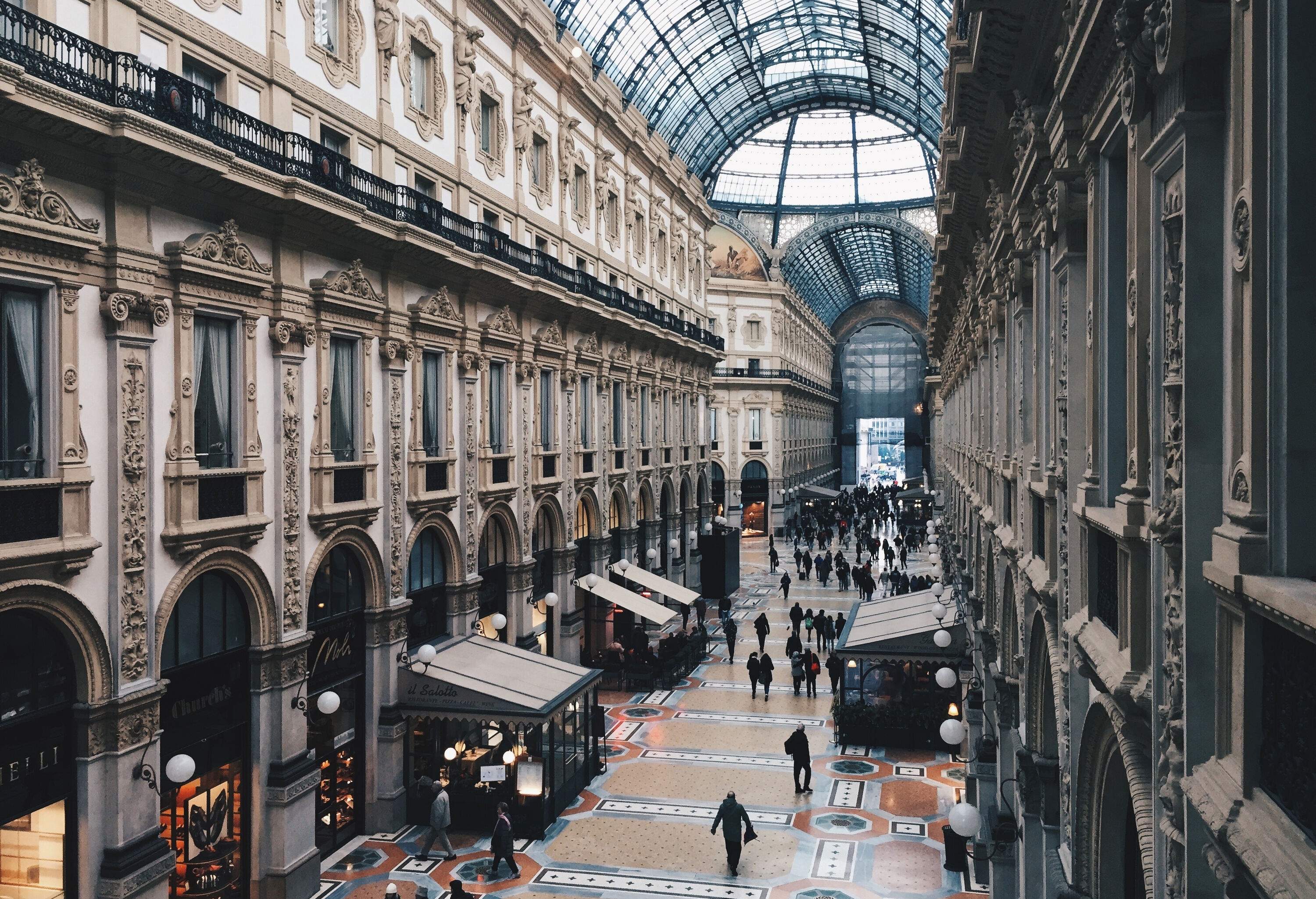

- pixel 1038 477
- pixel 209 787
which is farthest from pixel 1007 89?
pixel 209 787

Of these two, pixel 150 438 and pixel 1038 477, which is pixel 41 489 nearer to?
pixel 150 438

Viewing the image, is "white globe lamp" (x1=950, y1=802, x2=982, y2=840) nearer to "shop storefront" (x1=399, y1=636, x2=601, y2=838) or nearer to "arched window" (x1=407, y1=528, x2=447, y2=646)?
"shop storefront" (x1=399, y1=636, x2=601, y2=838)

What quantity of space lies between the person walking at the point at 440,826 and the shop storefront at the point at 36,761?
5.55 meters

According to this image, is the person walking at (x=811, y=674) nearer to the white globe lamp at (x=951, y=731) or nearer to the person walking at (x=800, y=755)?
the person walking at (x=800, y=755)

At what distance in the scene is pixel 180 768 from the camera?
39.8 ft

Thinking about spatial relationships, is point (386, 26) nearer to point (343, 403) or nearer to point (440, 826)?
point (343, 403)

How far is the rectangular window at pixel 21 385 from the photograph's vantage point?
34.9 ft

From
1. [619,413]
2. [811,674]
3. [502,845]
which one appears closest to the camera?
[502,845]

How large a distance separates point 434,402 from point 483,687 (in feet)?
18.0

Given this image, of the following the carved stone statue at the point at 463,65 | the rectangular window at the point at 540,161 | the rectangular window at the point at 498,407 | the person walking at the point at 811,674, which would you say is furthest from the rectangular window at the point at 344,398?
the person walking at the point at 811,674

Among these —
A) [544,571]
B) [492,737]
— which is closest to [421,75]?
[544,571]

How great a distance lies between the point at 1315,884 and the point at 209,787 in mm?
13629

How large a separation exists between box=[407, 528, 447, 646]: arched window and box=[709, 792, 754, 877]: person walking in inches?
261

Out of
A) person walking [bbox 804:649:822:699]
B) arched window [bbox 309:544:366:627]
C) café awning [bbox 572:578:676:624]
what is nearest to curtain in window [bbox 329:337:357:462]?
arched window [bbox 309:544:366:627]
